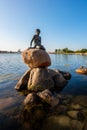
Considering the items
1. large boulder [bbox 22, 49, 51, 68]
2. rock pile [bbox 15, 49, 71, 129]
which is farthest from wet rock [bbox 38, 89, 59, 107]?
large boulder [bbox 22, 49, 51, 68]

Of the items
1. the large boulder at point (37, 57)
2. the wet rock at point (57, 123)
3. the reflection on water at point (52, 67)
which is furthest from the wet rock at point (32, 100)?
the large boulder at point (37, 57)

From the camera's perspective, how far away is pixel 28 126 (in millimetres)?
7551

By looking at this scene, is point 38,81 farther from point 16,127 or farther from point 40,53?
point 16,127

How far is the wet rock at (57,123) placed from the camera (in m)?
7.37

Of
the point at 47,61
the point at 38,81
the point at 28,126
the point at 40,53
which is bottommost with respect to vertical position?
the point at 28,126

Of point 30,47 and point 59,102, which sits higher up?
point 30,47

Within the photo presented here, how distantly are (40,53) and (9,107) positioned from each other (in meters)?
6.75

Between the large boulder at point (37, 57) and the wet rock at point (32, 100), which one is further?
the large boulder at point (37, 57)

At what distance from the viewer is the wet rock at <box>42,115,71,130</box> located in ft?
24.2

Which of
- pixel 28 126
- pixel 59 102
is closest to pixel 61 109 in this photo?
pixel 59 102

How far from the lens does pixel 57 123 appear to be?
25.2 ft

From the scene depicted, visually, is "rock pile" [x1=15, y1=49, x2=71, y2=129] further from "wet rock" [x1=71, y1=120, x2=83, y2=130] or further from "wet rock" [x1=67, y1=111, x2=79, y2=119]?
"wet rock" [x1=71, y1=120, x2=83, y2=130]

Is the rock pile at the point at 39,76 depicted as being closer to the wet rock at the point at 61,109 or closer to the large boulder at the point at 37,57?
the large boulder at the point at 37,57

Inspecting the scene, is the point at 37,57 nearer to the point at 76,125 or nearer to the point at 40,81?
the point at 40,81
